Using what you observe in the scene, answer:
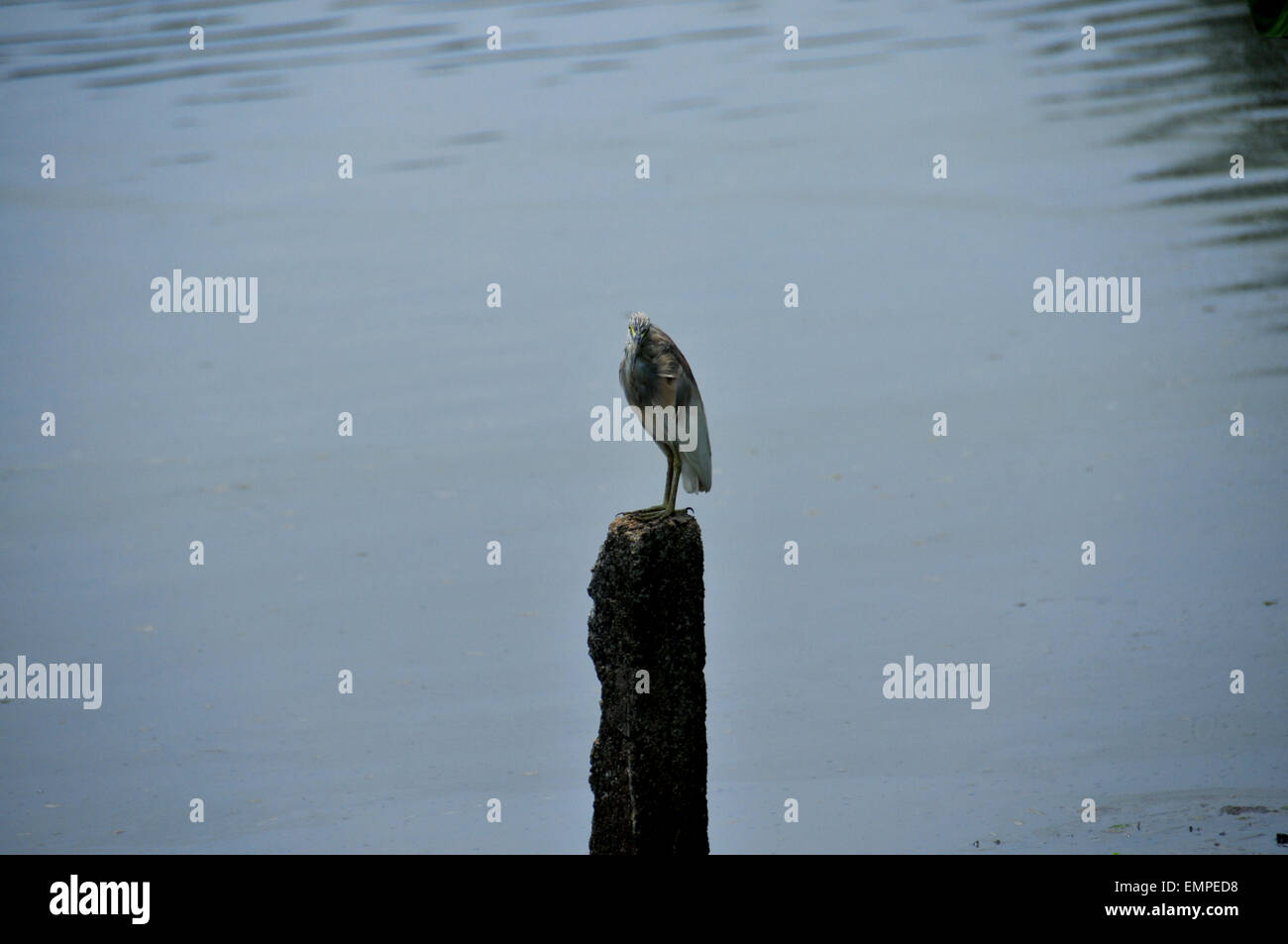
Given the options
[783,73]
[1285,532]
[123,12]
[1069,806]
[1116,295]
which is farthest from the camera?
[123,12]

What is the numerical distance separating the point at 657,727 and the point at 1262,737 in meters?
4.87

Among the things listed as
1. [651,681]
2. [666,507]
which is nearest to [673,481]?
[666,507]

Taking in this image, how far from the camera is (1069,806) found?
952 cm

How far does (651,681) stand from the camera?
22.8 ft

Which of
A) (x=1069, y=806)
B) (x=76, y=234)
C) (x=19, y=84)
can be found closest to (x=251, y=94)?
(x=19, y=84)

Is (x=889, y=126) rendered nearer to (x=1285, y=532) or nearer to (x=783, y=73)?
(x=783, y=73)

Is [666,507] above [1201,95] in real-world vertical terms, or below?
below

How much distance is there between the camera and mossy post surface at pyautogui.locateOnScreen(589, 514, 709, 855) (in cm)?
691

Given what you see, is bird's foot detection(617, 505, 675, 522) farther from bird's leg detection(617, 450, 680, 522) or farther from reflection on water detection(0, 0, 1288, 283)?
reflection on water detection(0, 0, 1288, 283)

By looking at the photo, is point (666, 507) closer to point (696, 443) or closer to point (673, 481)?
point (673, 481)

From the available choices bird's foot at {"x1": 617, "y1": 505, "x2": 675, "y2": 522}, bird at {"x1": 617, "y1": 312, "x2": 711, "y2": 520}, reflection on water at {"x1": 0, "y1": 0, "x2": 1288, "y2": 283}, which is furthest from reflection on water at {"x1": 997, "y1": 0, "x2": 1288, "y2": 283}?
bird's foot at {"x1": 617, "y1": 505, "x2": 675, "y2": 522}

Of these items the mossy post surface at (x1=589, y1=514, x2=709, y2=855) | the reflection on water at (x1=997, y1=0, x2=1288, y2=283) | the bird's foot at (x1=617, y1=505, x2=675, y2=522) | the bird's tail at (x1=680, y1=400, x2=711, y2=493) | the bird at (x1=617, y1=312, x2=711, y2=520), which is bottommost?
the mossy post surface at (x1=589, y1=514, x2=709, y2=855)

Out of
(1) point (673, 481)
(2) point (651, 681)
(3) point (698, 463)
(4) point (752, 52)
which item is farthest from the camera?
(4) point (752, 52)

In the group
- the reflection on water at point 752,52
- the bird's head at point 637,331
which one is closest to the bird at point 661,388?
the bird's head at point 637,331
